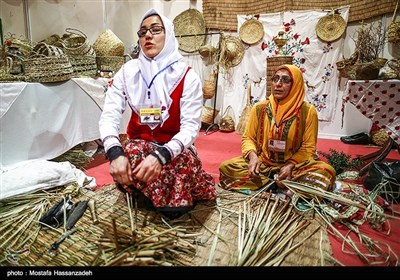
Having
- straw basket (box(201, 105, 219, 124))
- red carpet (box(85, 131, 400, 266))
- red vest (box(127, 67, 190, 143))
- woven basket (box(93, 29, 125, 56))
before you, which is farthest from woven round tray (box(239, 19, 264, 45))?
red vest (box(127, 67, 190, 143))

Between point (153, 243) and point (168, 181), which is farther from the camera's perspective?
point (168, 181)

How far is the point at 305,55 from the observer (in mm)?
4168

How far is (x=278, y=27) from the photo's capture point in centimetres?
428

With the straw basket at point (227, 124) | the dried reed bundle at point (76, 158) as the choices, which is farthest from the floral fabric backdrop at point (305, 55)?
the dried reed bundle at point (76, 158)

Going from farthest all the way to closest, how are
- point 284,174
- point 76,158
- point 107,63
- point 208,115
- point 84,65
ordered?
point 208,115 → point 107,63 → point 84,65 → point 76,158 → point 284,174

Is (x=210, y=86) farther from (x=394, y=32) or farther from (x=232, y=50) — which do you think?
(x=394, y=32)

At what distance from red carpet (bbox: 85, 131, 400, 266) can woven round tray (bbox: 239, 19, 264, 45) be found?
165 centimetres

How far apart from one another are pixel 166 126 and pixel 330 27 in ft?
11.9

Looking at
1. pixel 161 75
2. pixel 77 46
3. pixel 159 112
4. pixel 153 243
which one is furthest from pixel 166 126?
pixel 77 46

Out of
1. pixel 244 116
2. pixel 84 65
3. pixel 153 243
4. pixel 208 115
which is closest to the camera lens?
pixel 153 243

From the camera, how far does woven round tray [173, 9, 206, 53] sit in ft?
15.8

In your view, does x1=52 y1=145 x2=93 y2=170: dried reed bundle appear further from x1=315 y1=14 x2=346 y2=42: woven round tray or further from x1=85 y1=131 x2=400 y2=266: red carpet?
x1=315 y1=14 x2=346 y2=42: woven round tray

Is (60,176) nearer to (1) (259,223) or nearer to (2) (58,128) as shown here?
(2) (58,128)
